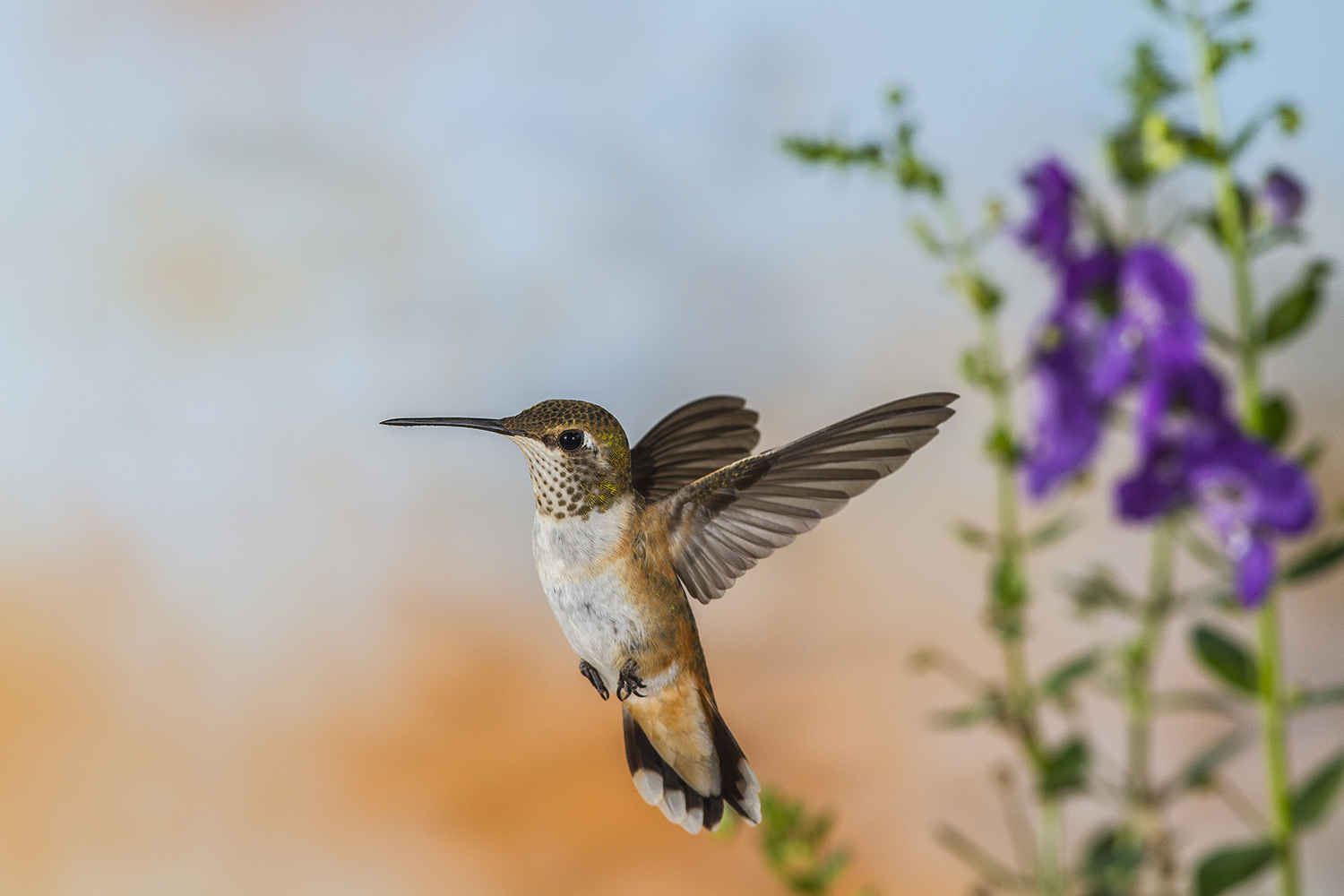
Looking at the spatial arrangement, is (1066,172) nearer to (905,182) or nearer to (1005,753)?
(905,182)

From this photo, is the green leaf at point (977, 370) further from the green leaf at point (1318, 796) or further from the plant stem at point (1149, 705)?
the green leaf at point (1318, 796)

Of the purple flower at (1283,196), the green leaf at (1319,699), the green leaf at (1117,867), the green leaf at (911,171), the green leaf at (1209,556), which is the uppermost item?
the green leaf at (911,171)

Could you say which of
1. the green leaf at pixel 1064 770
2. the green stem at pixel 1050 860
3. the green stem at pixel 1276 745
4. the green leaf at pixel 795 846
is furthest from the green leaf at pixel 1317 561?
the green leaf at pixel 795 846

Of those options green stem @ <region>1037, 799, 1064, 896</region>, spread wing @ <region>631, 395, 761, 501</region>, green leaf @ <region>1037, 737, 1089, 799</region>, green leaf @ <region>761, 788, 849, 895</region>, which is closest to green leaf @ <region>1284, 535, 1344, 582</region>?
green leaf @ <region>1037, 737, 1089, 799</region>

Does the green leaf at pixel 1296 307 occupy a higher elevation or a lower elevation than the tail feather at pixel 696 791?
higher

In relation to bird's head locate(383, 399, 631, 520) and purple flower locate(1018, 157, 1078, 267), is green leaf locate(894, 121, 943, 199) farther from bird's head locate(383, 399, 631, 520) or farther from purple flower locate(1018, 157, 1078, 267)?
bird's head locate(383, 399, 631, 520)
